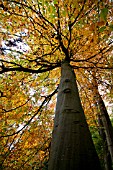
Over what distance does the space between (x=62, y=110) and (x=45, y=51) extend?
128 inches

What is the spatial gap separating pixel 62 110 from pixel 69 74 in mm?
1305

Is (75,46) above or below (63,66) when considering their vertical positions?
above

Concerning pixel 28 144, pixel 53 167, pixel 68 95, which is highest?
pixel 28 144

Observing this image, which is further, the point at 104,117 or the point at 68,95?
the point at 104,117

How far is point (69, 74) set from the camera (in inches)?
134

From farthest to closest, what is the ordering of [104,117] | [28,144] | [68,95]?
[28,144] → [104,117] → [68,95]

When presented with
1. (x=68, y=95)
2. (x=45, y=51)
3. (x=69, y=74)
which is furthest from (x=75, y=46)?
(x=68, y=95)

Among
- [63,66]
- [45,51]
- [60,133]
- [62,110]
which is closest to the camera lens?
[60,133]

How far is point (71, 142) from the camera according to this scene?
1.66m

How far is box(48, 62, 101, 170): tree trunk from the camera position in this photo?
1.44 metres

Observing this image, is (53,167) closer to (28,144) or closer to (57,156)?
(57,156)

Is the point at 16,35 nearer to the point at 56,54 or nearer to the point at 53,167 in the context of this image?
the point at 56,54

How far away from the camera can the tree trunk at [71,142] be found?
144 cm

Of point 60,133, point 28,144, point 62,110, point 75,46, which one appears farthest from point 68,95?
point 28,144
